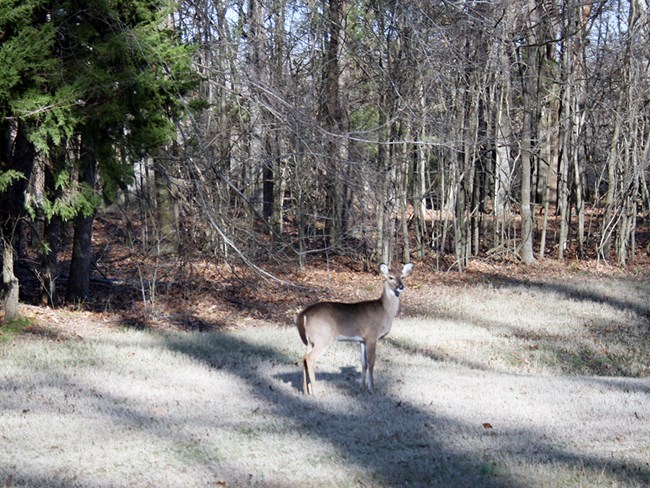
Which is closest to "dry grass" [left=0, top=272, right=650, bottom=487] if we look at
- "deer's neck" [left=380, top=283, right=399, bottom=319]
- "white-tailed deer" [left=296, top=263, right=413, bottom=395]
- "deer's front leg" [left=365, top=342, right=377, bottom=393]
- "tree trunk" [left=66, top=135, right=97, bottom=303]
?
"deer's front leg" [left=365, top=342, right=377, bottom=393]

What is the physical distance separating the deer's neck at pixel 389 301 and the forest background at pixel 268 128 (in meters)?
2.66

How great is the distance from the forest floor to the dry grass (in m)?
0.03

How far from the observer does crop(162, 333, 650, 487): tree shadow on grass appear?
7.29 meters

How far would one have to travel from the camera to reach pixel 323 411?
9656mm

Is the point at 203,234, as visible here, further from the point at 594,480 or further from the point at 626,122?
the point at 626,122

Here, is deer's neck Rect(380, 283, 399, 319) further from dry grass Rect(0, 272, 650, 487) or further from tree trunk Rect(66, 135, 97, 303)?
tree trunk Rect(66, 135, 97, 303)

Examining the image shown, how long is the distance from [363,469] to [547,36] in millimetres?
22000

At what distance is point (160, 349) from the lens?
13.7 m

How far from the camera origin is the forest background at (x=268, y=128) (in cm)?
1291

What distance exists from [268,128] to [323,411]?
309 inches

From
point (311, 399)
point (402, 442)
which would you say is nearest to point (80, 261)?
point (311, 399)

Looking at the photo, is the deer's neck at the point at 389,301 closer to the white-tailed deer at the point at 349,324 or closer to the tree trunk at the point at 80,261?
the white-tailed deer at the point at 349,324

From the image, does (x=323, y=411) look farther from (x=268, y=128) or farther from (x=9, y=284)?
(x=268, y=128)

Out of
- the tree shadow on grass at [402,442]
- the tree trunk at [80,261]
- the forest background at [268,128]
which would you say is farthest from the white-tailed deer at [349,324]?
the tree trunk at [80,261]
